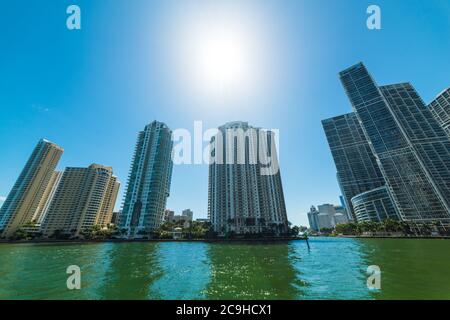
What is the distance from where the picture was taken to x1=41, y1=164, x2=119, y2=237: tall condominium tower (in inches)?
4641

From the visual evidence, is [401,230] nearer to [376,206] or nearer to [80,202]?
[376,206]

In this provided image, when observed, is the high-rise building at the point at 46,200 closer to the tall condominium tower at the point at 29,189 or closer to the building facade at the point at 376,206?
the tall condominium tower at the point at 29,189

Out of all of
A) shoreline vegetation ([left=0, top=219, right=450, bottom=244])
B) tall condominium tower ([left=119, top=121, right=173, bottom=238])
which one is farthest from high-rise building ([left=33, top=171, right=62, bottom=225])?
tall condominium tower ([left=119, top=121, right=173, bottom=238])

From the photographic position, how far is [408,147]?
106 meters

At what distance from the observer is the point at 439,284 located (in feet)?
49.5

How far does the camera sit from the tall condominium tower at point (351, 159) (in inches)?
5468

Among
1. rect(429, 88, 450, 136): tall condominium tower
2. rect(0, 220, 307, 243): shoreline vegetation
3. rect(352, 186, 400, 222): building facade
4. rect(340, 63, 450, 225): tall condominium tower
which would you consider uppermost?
rect(429, 88, 450, 136): tall condominium tower

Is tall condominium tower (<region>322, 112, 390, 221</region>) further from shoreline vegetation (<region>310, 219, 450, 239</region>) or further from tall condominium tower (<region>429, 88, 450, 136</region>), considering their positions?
tall condominium tower (<region>429, 88, 450, 136</region>)

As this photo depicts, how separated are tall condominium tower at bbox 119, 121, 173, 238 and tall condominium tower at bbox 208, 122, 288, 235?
105 feet

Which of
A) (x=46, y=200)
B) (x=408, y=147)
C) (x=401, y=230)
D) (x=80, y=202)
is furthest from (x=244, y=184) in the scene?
(x=46, y=200)

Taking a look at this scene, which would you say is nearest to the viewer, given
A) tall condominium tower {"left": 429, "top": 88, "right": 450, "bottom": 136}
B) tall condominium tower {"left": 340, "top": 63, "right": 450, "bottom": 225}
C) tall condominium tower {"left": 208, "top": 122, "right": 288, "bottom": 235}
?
tall condominium tower {"left": 340, "top": 63, "right": 450, "bottom": 225}

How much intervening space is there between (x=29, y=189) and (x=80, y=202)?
30.6m
